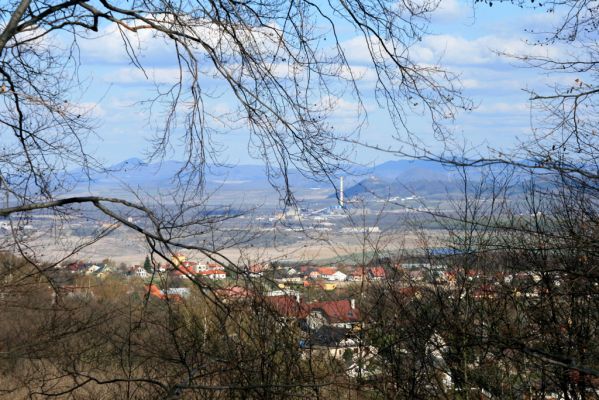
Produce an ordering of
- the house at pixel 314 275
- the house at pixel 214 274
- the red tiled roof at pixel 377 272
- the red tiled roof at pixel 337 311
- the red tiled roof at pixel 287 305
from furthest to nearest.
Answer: the red tiled roof at pixel 377 272 < the red tiled roof at pixel 337 311 < the house at pixel 314 275 < the red tiled roof at pixel 287 305 < the house at pixel 214 274

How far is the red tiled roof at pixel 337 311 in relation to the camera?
8.23 m

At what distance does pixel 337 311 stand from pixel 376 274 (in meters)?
0.71

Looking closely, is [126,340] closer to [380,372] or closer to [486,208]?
[380,372]

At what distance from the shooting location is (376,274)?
29.1ft

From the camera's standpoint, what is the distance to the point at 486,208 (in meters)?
9.42

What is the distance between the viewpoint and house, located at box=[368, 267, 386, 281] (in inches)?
347

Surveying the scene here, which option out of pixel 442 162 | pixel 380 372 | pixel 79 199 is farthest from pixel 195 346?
pixel 442 162

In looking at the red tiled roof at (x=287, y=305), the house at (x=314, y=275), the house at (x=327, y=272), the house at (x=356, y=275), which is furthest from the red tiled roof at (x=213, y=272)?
the house at (x=356, y=275)

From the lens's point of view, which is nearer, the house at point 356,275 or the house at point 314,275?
the house at point 314,275

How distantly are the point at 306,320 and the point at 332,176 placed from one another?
9.46ft

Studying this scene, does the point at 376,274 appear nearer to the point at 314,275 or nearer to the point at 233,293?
the point at 314,275

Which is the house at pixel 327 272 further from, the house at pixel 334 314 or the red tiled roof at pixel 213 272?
the red tiled roof at pixel 213 272

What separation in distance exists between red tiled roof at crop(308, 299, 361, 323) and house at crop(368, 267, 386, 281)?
16.9 inches

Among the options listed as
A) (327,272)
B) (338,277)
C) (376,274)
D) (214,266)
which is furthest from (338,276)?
(214,266)
